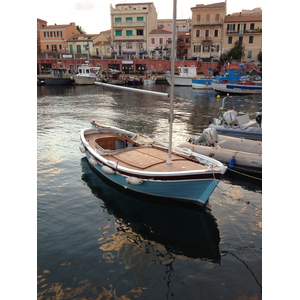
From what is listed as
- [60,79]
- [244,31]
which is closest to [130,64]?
[60,79]

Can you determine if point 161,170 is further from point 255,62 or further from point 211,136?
point 255,62

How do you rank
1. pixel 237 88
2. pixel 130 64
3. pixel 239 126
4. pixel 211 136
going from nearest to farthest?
pixel 211 136 → pixel 239 126 → pixel 237 88 → pixel 130 64

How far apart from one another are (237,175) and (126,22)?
210 ft

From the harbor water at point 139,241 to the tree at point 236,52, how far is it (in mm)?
53533

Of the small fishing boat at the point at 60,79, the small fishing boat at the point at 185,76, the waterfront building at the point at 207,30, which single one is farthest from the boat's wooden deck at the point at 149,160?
the waterfront building at the point at 207,30

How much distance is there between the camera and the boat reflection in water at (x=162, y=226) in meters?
8.00

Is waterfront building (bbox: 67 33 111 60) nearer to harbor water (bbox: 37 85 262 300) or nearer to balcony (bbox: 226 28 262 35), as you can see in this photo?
balcony (bbox: 226 28 262 35)

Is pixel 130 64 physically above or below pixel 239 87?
above

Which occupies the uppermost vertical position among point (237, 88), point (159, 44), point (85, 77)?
point (159, 44)

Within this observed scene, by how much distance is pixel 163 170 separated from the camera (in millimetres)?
9812

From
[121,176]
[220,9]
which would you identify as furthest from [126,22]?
[121,176]

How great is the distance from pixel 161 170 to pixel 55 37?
251ft

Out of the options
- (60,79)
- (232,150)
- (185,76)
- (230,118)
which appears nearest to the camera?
(232,150)

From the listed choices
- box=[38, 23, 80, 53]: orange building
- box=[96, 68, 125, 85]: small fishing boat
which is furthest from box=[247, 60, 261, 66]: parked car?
box=[38, 23, 80, 53]: orange building
